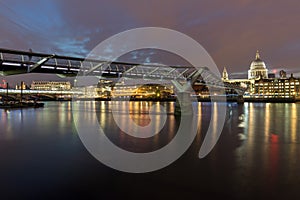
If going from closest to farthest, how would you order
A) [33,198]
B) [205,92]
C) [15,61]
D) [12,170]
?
1. [33,198]
2. [12,170]
3. [15,61]
4. [205,92]

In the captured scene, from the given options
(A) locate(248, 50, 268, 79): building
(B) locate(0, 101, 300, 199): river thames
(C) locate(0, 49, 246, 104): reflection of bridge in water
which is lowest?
(B) locate(0, 101, 300, 199): river thames

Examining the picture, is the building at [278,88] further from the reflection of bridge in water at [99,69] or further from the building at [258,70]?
the reflection of bridge in water at [99,69]

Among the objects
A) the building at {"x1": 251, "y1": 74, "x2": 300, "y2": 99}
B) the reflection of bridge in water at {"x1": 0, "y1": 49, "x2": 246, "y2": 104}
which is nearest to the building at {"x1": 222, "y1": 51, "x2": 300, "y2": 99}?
the building at {"x1": 251, "y1": 74, "x2": 300, "y2": 99}

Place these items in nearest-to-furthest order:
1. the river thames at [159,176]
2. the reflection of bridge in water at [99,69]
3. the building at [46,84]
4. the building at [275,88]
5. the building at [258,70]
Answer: the river thames at [159,176] < the reflection of bridge in water at [99,69] < the building at [275,88] < the building at [258,70] < the building at [46,84]

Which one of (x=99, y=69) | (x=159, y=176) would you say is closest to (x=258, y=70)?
(x=99, y=69)

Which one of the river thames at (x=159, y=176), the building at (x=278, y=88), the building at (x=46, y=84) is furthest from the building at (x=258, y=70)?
the river thames at (x=159, y=176)

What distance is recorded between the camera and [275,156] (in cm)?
746

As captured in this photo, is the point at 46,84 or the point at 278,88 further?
the point at 46,84

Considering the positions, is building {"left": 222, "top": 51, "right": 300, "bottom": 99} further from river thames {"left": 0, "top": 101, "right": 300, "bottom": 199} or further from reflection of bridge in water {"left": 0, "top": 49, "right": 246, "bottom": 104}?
river thames {"left": 0, "top": 101, "right": 300, "bottom": 199}

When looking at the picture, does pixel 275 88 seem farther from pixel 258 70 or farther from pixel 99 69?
pixel 99 69

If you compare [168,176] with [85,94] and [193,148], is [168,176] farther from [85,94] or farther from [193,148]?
[85,94]

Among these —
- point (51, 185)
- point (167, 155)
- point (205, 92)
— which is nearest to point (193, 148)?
point (167, 155)

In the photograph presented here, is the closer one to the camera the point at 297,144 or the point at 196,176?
the point at 196,176

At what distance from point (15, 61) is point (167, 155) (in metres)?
20.5
